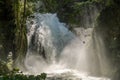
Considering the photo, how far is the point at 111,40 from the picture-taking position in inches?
509

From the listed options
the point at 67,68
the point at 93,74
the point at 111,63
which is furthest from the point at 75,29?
the point at 111,63

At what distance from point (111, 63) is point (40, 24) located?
10.1m

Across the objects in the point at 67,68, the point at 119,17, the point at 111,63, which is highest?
the point at 119,17

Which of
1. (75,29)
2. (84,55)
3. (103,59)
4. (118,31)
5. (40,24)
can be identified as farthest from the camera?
(75,29)

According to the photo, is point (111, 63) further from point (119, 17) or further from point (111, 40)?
point (119, 17)

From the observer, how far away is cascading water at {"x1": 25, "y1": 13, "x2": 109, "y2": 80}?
15211mm

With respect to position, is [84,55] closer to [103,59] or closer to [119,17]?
[103,59]

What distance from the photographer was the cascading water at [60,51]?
599 inches

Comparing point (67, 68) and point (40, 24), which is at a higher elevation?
point (40, 24)

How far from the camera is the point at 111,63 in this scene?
13.1 m

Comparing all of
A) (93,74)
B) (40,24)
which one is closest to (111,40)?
(93,74)

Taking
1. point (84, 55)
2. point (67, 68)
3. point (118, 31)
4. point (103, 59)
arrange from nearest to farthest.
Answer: point (118, 31) < point (103, 59) < point (84, 55) < point (67, 68)

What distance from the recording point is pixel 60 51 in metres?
21.3

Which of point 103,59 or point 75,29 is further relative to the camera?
point 75,29
